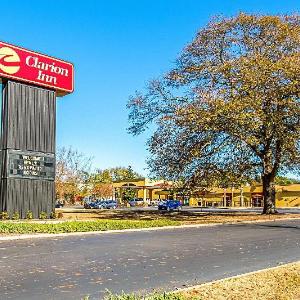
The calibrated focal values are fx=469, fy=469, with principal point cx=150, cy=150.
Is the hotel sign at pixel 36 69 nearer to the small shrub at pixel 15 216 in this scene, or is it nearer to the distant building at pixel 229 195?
the small shrub at pixel 15 216

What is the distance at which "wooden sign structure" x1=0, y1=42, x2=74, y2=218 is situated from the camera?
26.4 m

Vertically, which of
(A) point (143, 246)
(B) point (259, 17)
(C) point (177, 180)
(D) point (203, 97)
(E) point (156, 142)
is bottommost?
(A) point (143, 246)

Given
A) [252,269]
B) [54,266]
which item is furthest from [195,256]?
[54,266]

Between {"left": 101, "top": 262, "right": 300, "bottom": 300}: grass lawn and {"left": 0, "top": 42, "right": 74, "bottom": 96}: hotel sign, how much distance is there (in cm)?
2179

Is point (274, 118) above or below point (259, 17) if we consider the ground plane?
below

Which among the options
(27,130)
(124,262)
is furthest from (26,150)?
(124,262)

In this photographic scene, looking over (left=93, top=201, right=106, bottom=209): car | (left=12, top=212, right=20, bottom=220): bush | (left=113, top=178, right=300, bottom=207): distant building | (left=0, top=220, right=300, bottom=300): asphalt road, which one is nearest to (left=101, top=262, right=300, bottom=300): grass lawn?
(left=0, top=220, right=300, bottom=300): asphalt road

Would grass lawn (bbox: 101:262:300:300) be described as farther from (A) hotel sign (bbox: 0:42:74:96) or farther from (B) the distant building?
(B) the distant building

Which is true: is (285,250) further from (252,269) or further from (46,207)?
(46,207)

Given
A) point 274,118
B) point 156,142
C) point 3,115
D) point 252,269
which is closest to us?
point 252,269

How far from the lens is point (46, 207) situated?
27859 millimetres

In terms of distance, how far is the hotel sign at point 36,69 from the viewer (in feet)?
87.8

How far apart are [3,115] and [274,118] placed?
53.8ft

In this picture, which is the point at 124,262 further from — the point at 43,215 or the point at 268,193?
the point at 268,193
